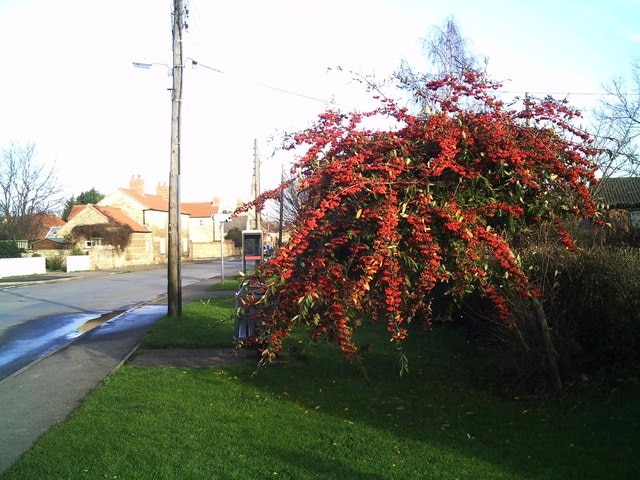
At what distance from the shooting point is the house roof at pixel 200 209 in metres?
79.7

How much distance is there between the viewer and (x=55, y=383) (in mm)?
8477

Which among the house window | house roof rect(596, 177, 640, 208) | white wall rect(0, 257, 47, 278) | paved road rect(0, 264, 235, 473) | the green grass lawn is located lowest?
paved road rect(0, 264, 235, 473)

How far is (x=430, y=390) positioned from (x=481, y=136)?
10.2 feet

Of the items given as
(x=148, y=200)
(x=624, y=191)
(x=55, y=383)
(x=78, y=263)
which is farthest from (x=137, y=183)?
(x=55, y=383)

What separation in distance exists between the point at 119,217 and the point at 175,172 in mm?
42180

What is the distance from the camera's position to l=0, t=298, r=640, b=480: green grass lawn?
4.91 m

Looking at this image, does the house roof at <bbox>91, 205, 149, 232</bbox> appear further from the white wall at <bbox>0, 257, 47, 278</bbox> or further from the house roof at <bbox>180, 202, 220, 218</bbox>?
the house roof at <bbox>180, 202, 220, 218</bbox>

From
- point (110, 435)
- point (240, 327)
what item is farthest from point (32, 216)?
point (110, 435)

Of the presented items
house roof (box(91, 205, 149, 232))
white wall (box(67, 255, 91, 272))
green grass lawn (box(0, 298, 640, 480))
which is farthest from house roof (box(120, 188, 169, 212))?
green grass lawn (box(0, 298, 640, 480))

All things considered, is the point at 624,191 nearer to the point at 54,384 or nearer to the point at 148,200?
the point at 54,384

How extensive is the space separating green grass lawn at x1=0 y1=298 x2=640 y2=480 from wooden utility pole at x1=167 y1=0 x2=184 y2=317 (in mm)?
5945

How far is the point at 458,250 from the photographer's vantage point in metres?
5.57

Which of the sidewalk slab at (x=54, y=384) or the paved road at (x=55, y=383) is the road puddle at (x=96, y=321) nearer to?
the paved road at (x=55, y=383)

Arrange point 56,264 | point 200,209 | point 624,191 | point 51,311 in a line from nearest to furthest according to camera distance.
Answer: point 51,311, point 624,191, point 56,264, point 200,209
